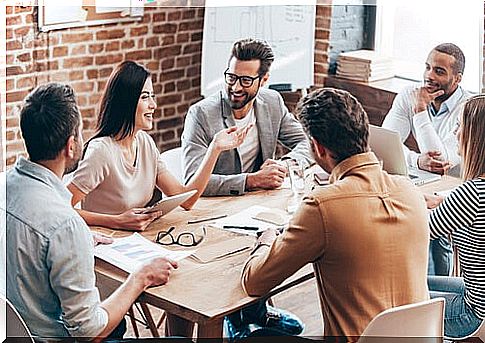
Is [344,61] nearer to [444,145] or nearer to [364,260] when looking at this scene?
[444,145]

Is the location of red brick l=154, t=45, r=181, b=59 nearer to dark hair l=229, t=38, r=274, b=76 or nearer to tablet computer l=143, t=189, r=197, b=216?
dark hair l=229, t=38, r=274, b=76

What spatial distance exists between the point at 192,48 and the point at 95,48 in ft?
2.16

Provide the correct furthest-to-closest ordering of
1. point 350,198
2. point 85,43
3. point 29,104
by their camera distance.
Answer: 1. point 85,43
2. point 29,104
3. point 350,198

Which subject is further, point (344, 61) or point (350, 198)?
point (344, 61)

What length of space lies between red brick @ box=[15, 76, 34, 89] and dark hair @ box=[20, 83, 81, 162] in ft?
5.70

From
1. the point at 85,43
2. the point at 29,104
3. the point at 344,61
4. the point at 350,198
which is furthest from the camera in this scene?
the point at 344,61

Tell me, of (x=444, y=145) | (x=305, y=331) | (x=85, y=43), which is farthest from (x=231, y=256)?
(x=85, y=43)

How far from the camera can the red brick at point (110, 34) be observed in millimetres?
4699

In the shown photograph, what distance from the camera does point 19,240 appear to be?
8.41 ft

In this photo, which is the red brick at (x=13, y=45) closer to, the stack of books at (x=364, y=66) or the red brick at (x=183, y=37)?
the red brick at (x=183, y=37)

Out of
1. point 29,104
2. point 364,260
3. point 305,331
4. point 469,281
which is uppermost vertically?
point 29,104

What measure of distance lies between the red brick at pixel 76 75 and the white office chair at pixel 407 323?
8.37 ft

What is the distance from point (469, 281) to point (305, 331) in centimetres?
106

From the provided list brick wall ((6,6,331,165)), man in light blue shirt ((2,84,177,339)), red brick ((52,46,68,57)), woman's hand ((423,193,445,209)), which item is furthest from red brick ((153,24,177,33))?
man in light blue shirt ((2,84,177,339))
